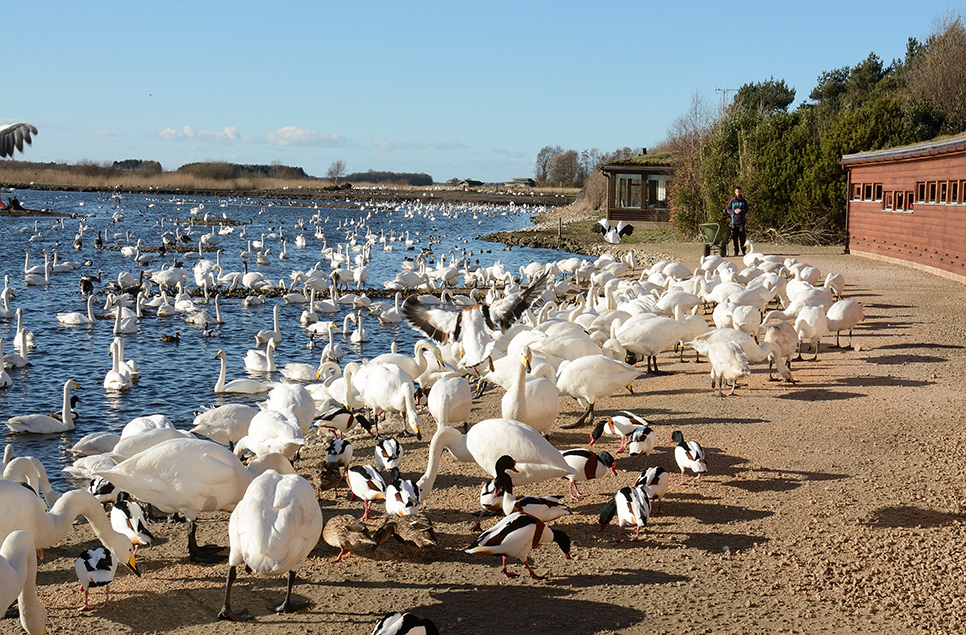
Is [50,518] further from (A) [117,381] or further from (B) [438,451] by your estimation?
(A) [117,381]

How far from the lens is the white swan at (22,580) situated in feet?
15.4

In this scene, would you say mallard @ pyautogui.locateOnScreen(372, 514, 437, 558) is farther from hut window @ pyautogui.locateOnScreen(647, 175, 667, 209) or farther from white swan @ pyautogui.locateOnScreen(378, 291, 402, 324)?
hut window @ pyautogui.locateOnScreen(647, 175, 667, 209)

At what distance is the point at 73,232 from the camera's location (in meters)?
50.4

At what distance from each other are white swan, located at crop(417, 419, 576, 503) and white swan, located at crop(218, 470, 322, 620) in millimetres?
1422

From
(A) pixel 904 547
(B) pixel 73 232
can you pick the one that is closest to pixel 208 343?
(A) pixel 904 547

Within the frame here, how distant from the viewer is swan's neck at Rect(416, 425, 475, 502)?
7039mm

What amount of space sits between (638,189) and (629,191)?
50 centimetres

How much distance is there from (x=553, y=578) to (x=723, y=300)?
10.6 meters

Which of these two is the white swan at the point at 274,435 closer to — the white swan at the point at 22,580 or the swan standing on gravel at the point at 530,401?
the swan standing on gravel at the point at 530,401

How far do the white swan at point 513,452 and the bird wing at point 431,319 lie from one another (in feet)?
18.5

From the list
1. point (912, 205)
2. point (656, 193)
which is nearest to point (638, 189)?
point (656, 193)

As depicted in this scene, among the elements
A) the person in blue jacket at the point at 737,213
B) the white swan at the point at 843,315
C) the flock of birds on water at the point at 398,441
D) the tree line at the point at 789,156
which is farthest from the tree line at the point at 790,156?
the white swan at the point at 843,315

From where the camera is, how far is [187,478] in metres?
6.36

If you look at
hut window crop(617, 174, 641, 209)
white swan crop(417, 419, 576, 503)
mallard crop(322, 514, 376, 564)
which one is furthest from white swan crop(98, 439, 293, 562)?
hut window crop(617, 174, 641, 209)
